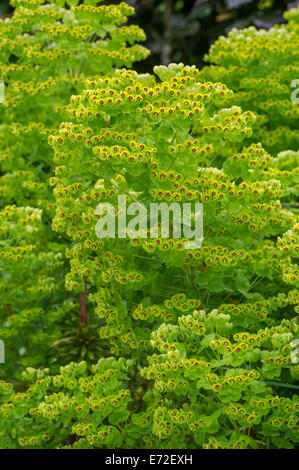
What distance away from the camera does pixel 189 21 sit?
490 cm

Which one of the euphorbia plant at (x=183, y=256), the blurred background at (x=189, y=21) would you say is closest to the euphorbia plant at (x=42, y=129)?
the euphorbia plant at (x=183, y=256)

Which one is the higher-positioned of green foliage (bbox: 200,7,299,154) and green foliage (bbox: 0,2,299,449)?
green foliage (bbox: 200,7,299,154)

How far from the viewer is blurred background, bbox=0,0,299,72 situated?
4.57 meters

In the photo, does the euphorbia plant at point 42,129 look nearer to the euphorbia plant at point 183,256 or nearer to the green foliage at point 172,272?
the green foliage at point 172,272

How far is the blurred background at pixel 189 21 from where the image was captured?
15.0ft

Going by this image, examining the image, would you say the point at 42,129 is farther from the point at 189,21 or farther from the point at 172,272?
the point at 189,21

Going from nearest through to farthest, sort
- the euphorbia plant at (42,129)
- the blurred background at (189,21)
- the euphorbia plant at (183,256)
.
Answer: the euphorbia plant at (183,256), the euphorbia plant at (42,129), the blurred background at (189,21)

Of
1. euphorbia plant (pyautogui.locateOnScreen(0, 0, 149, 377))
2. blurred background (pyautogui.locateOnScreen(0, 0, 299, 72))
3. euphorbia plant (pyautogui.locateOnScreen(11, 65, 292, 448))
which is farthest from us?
blurred background (pyautogui.locateOnScreen(0, 0, 299, 72))

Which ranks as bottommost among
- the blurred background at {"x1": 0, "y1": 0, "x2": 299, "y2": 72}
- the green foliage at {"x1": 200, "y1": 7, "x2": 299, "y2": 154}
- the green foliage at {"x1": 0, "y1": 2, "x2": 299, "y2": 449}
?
the green foliage at {"x1": 0, "y1": 2, "x2": 299, "y2": 449}

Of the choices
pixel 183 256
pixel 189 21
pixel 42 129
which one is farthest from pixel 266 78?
pixel 189 21

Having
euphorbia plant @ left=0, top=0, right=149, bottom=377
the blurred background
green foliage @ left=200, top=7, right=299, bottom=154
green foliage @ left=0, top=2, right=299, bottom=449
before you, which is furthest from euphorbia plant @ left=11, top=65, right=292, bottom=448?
the blurred background

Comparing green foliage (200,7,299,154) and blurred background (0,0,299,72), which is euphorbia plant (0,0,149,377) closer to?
green foliage (200,7,299,154)

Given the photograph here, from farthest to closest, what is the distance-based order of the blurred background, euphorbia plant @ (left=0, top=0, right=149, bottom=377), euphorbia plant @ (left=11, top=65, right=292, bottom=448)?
the blurred background, euphorbia plant @ (left=0, top=0, right=149, bottom=377), euphorbia plant @ (left=11, top=65, right=292, bottom=448)
